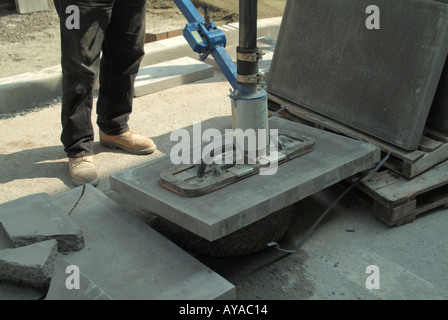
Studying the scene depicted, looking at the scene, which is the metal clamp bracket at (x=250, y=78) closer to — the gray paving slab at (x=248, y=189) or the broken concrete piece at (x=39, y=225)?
the gray paving slab at (x=248, y=189)

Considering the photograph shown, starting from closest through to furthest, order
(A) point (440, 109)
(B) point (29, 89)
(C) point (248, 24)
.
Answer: (C) point (248, 24) < (A) point (440, 109) < (B) point (29, 89)

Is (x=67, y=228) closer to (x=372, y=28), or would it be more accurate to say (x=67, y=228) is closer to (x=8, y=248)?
(x=8, y=248)

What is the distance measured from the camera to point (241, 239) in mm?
2473

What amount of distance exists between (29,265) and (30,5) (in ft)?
21.5

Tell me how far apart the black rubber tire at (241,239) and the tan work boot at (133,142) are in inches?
43.9

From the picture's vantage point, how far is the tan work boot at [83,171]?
320 cm

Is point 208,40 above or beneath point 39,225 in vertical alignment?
above

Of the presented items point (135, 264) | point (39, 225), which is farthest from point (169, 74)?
point (135, 264)

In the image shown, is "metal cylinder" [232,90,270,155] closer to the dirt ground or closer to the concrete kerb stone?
the concrete kerb stone

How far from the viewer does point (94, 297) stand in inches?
74.8

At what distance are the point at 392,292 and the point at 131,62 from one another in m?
2.13

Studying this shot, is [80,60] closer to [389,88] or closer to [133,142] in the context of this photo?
[133,142]

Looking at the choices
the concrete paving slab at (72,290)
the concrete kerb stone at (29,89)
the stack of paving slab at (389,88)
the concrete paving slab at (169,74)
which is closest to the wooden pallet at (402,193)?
the stack of paving slab at (389,88)

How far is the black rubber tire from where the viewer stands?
2.47 metres
